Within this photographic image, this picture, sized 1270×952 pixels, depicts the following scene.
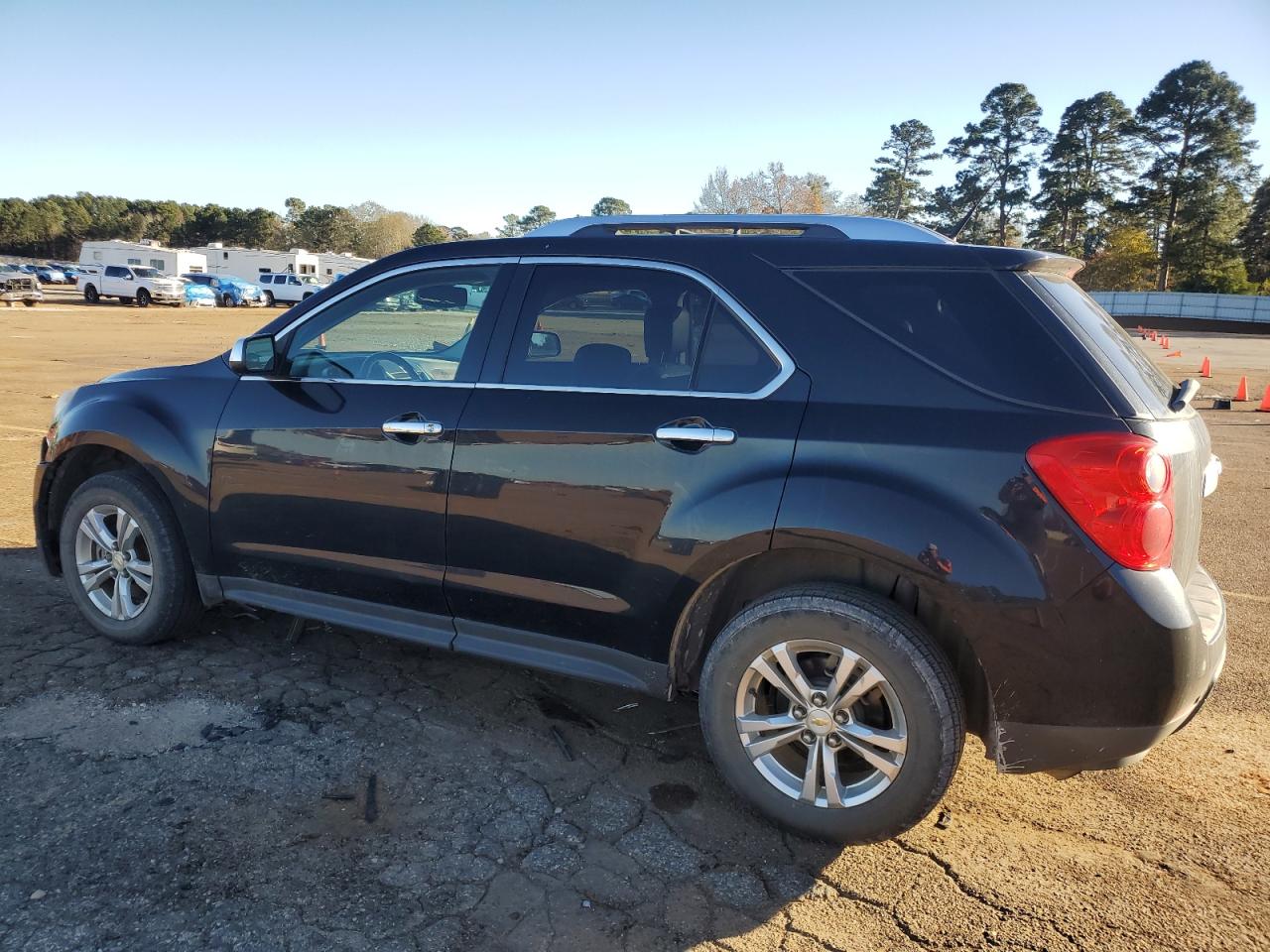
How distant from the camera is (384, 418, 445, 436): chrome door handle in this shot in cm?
342

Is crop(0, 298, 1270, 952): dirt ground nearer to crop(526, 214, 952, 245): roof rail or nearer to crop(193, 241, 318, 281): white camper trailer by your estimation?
crop(526, 214, 952, 245): roof rail

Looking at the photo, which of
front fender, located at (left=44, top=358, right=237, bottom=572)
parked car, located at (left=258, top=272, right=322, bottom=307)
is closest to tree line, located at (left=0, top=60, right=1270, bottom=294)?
parked car, located at (left=258, top=272, right=322, bottom=307)

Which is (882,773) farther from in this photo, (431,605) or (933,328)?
(431,605)

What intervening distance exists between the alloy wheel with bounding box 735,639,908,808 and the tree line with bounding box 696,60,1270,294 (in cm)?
5930

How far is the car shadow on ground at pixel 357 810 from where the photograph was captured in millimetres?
2523

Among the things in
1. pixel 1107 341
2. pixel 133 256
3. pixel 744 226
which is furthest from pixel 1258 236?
pixel 133 256

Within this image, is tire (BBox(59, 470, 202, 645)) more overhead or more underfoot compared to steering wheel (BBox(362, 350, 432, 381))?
more underfoot

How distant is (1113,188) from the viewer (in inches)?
2847

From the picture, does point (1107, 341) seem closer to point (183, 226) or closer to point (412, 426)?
point (412, 426)

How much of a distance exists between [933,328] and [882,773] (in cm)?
136

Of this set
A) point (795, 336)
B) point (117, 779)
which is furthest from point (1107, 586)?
point (117, 779)

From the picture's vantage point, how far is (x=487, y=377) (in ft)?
11.3

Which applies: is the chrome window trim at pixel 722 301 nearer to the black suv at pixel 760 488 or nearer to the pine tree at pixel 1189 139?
the black suv at pixel 760 488

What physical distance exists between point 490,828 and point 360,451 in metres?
1.48
